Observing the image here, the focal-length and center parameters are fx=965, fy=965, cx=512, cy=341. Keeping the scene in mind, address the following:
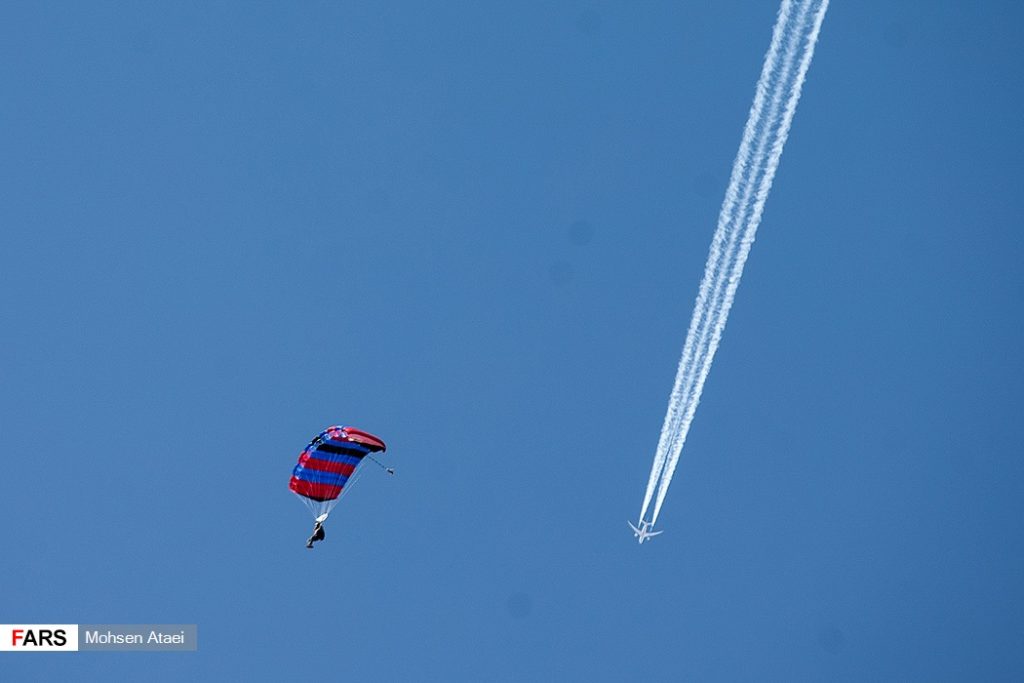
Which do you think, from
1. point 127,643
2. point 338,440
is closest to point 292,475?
point 338,440

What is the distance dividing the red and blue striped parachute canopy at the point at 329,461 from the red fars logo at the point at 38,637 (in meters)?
13.2

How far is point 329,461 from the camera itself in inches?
1220

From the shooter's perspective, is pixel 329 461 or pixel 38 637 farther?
pixel 38 637

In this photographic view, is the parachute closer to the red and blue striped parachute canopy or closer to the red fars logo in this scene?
the red and blue striped parachute canopy

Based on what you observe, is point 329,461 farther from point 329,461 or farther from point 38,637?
point 38,637

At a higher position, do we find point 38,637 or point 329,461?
point 329,461

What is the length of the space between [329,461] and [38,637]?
52.4 feet

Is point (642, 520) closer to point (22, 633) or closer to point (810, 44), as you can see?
point (810, 44)

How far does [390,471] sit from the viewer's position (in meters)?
32.6

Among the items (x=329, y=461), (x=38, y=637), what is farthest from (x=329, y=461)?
(x=38, y=637)

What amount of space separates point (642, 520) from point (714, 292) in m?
7.67

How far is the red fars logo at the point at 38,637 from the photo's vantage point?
3569cm

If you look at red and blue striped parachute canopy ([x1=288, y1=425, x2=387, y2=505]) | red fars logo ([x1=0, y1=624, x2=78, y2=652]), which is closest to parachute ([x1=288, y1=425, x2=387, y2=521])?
red and blue striped parachute canopy ([x1=288, y1=425, x2=387, y2=505])

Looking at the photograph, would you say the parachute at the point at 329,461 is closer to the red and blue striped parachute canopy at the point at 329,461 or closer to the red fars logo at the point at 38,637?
the red and blue striped parachute canopy at the point at 329,461
